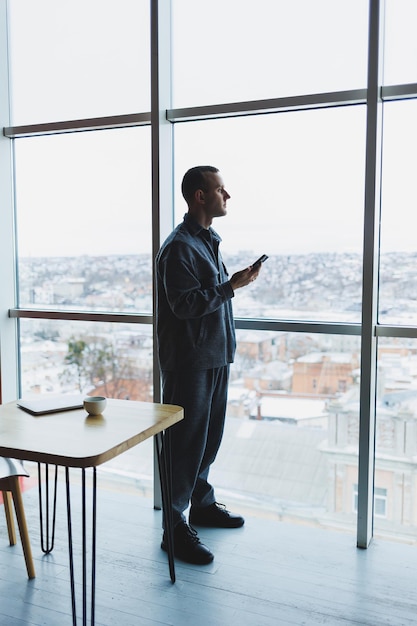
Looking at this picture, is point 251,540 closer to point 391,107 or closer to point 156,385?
point 156,385

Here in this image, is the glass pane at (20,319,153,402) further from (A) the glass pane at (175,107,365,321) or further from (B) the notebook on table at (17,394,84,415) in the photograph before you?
(B) the notebook on table at (17,394,84,415)

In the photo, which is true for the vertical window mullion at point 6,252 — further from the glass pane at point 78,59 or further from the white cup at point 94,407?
the white cup at point 94,407

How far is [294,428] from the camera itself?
112 inches

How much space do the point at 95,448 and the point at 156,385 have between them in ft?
4.02

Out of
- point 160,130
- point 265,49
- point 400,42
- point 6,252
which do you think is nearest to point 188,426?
point 160,130

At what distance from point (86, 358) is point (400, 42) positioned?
2223 mm

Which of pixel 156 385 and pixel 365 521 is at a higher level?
pixel 156 385

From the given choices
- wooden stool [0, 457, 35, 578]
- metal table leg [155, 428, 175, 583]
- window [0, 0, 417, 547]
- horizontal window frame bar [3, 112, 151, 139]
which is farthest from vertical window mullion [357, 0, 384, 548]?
wooden stool [0, 457, 35, 578]

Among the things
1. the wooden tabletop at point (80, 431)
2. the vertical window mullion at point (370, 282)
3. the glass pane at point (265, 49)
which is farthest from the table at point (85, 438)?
the glass pane at point (265, 49)

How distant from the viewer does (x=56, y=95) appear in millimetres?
3248

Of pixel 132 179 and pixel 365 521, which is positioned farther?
pixel 132 179

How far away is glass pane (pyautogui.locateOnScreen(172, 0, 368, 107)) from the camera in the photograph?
103 inches

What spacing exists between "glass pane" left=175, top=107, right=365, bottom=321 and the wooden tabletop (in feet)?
3.14

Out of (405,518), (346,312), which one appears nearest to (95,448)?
(346,312)
